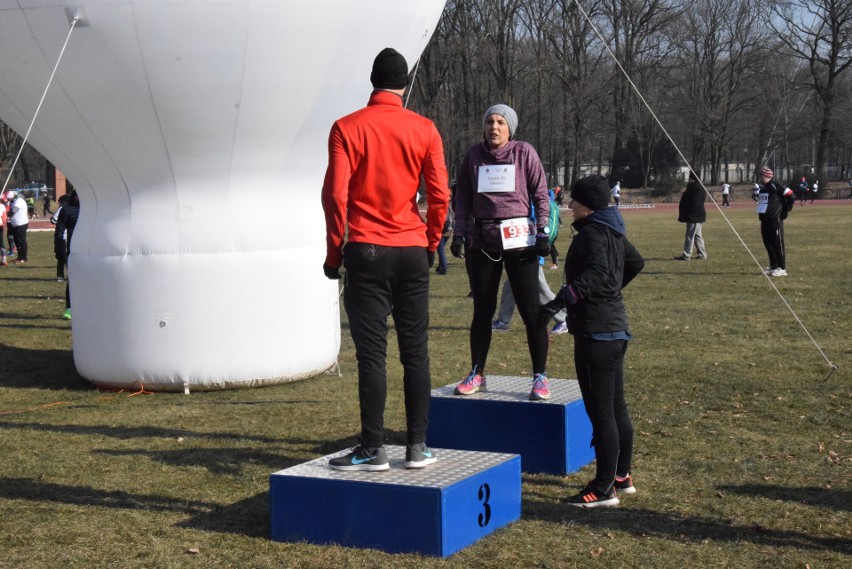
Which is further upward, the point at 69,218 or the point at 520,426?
the point at 69,218

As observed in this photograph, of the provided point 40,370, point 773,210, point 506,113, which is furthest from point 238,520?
point 773,210

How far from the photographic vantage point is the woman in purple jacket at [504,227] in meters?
7.07

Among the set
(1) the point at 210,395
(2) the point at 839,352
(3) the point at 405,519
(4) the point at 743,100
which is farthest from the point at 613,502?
(4) the point at 743,100

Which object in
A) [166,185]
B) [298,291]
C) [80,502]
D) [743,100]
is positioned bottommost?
[80,502]

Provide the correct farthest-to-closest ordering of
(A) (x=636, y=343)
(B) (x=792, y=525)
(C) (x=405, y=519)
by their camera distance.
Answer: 1. (A) (x=636, y=343)
2. (B) (x=792, y=525)
3. (C) (x=405, y=519)

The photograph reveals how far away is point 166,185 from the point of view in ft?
30.7

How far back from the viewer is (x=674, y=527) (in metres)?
5.60

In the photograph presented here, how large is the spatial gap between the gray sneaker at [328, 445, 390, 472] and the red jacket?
0.94m

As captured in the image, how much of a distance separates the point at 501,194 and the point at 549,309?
152cm

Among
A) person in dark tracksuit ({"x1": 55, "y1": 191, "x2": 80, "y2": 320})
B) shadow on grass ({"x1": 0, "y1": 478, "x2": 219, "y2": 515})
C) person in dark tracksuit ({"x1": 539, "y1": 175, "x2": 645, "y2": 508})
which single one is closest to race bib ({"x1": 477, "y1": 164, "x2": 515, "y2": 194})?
person in dark tracksuit ({"x1": 539, "y1": 175, "x2": 645, "y2": 508})

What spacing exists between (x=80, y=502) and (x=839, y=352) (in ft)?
26.1

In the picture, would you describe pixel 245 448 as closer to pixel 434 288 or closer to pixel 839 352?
pixel 839 352

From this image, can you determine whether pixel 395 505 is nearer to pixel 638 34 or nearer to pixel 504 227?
pixel 504 227

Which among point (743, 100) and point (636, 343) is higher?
point (743, 100)
